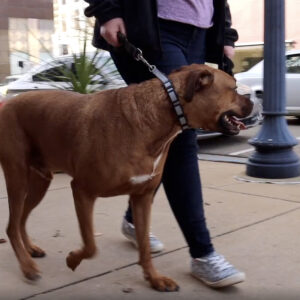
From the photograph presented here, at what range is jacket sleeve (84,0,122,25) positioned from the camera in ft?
10.3

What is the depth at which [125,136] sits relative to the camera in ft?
9.55

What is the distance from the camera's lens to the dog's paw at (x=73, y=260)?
126 inches

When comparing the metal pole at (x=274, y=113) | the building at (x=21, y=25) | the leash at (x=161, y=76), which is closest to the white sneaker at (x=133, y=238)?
the leash at (x=161, y=76)

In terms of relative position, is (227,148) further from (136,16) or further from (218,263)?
(136,16)

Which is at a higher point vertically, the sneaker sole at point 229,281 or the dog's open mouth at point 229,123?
the dog's open mouth at point 229,123

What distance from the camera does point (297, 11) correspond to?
26.2 metres

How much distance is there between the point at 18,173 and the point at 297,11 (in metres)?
25.1

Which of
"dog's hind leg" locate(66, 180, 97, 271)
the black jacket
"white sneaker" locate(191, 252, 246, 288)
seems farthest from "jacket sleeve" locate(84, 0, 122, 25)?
"white sneaker" locate(191, 252, 246, 288)

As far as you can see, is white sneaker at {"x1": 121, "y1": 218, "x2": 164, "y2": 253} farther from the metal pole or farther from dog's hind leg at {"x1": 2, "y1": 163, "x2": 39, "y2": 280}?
the metal pole

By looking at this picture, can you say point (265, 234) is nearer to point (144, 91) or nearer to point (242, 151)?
point (144, 91)

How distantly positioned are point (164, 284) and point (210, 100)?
3.56 ft

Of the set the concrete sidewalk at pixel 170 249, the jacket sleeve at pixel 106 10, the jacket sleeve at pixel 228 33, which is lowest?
the concrete sidewalk at pixel 170 249

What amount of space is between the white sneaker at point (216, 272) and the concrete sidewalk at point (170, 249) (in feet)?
0.21

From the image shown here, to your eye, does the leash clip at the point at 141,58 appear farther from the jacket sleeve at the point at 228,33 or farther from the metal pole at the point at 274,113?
the metal pole at the point at 274,113
